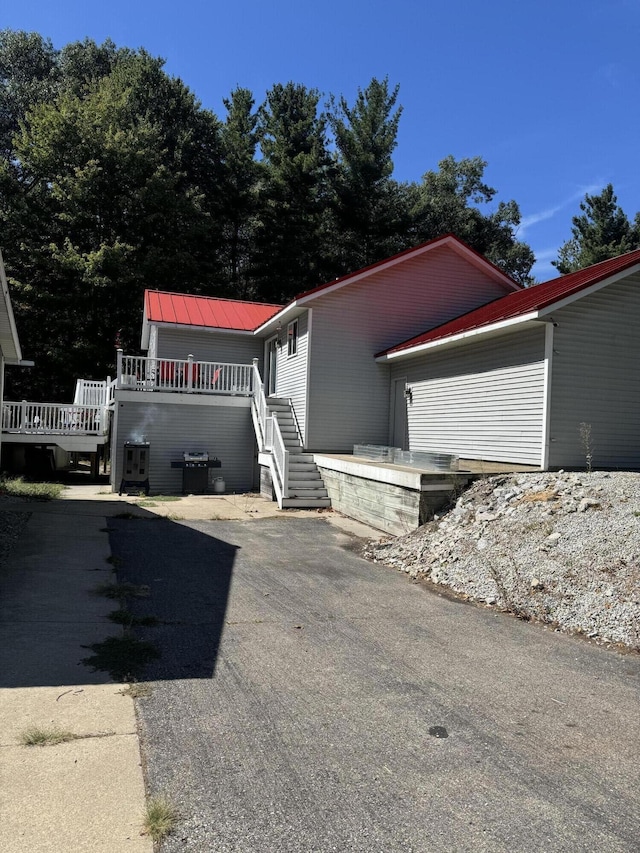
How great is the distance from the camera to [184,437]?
1653 centimetres

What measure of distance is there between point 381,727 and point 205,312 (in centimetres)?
1772

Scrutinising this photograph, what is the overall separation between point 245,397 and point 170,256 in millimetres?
14921

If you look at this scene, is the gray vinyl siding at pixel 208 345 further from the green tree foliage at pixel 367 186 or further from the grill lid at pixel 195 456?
the green tree foliage at pixel 367 186

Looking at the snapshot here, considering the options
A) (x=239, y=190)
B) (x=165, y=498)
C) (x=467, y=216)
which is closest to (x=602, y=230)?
(x=467, y=216)

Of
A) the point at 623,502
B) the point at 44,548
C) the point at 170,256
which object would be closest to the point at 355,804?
the point at 623,502

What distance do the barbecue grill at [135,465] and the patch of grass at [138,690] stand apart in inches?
471

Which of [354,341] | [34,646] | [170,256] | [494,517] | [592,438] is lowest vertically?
[34,646]

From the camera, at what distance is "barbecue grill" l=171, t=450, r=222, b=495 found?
1597 cm

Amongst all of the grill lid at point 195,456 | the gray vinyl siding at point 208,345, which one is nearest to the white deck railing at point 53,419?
the gray vinyl siding at point 208,345

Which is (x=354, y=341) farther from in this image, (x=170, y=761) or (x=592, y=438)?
(x=170, y=761)

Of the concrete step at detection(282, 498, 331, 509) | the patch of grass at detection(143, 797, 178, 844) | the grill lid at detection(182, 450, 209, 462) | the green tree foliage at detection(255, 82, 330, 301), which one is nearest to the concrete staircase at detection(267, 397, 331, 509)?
the concrete step at detection(282, 498, 331, 509)

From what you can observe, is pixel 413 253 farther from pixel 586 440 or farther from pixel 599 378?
pixel 586 440

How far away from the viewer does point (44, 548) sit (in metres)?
8.02

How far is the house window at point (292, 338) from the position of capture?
16.0 metres
